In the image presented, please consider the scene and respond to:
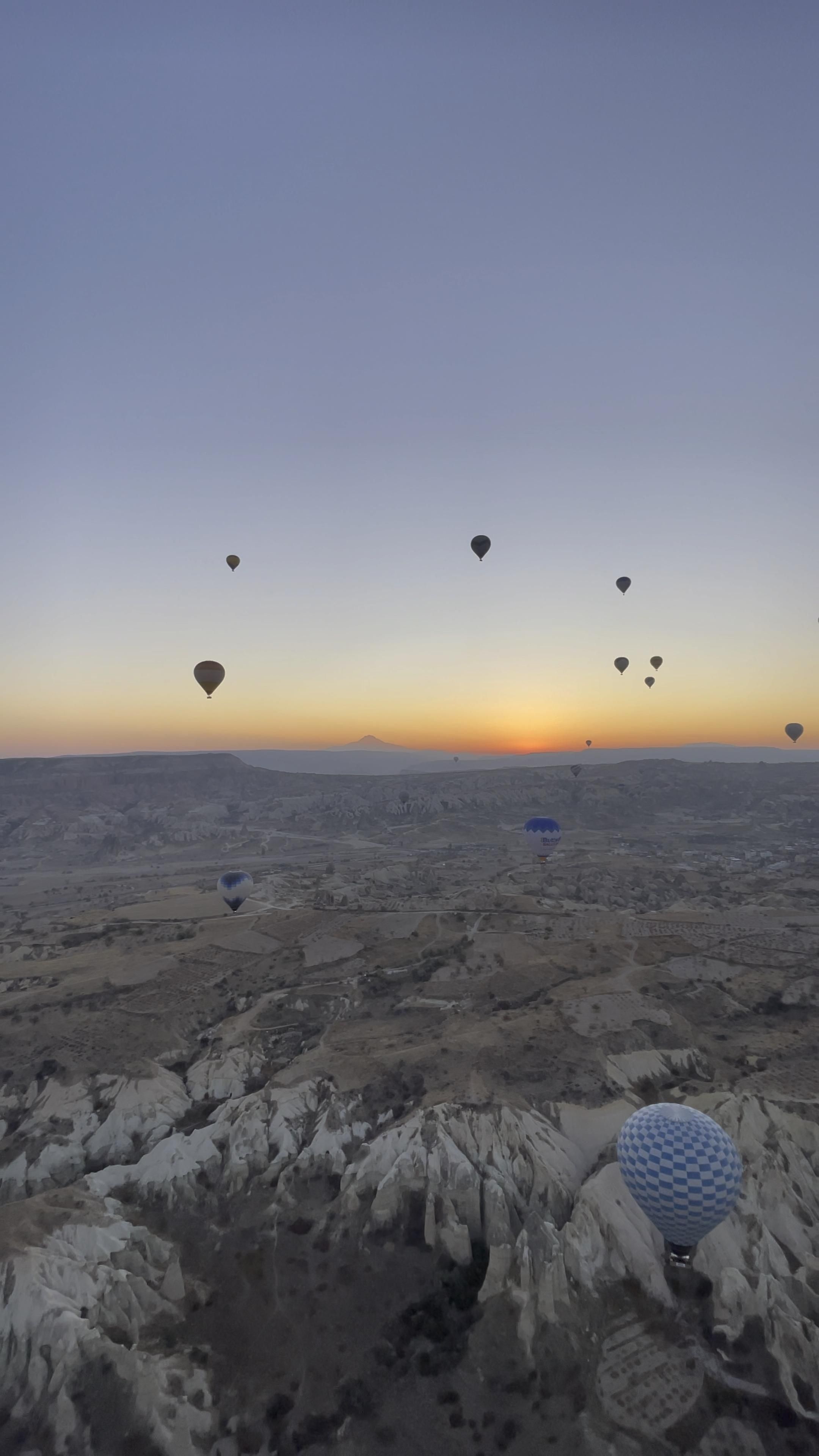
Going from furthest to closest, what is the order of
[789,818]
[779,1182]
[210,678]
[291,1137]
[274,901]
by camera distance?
[789,818]
[274,901]
[210,678]
[291,1137]
[779,1182]

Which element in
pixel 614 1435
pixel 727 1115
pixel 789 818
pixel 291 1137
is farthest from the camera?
pixel 789 818

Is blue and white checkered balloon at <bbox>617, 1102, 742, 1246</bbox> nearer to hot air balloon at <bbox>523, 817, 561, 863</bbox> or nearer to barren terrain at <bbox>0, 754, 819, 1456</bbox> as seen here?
barren terrain at <bbox>0, 754, 819, 1456</bbox>

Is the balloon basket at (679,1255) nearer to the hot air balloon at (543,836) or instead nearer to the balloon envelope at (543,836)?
the balloon envelope at (543,836)

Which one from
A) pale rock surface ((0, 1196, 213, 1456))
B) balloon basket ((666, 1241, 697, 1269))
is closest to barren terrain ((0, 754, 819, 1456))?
pale rock surface ((0, 1196, 213, 1456))

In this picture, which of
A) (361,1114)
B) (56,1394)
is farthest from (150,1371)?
(361,1114)

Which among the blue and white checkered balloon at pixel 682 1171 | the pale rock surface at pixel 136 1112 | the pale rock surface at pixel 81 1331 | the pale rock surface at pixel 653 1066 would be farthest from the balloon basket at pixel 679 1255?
the pale rock surface at pixel 136 1112

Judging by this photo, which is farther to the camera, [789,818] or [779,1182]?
[789,818]

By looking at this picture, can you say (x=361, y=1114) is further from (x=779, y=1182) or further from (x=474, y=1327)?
(x=779, y=1182)
